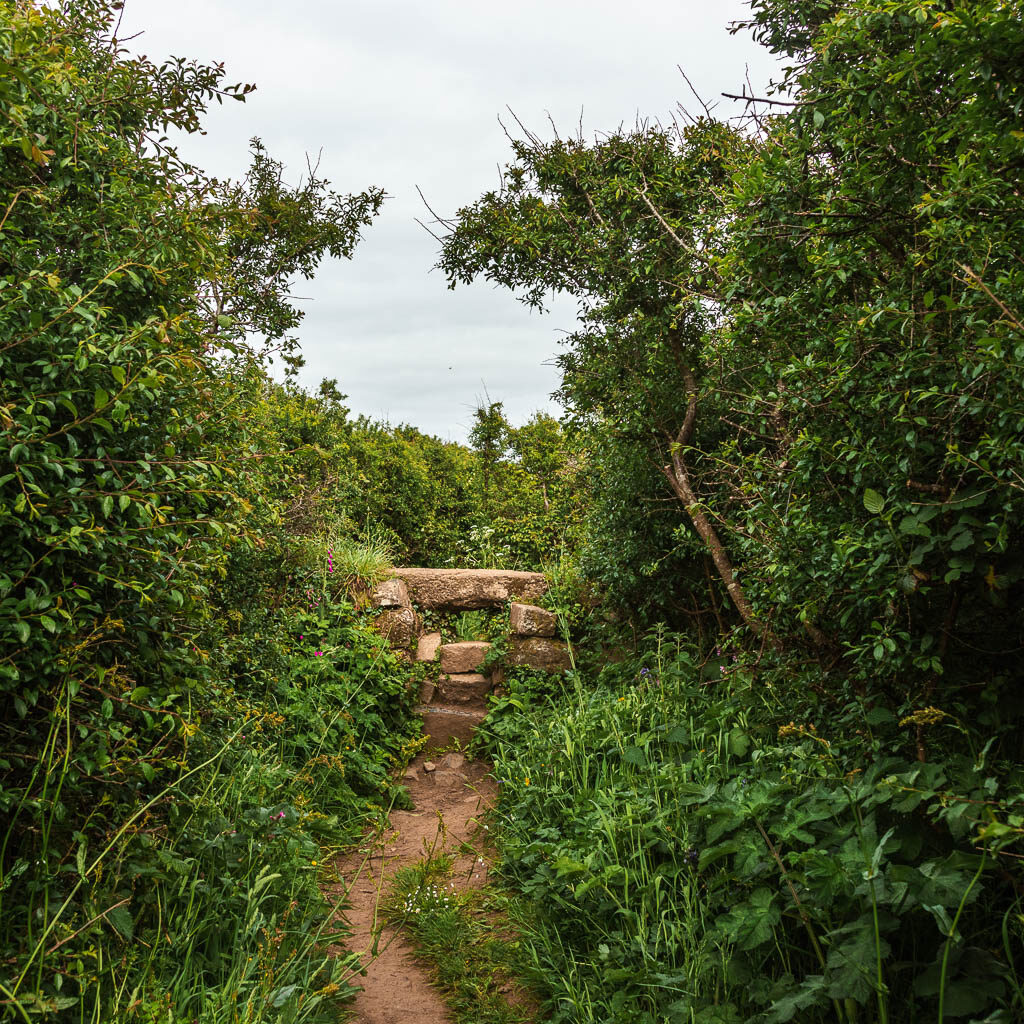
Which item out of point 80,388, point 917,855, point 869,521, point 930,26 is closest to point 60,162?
point 80,388

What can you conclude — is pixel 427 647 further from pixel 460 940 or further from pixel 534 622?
pixel 460 940

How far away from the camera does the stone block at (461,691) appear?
6.86m

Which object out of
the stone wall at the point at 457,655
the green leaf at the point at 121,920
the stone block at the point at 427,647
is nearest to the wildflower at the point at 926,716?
the green leaf at the point at 121,920

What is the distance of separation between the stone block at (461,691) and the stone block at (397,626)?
0.56 m

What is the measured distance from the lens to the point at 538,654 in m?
6.90

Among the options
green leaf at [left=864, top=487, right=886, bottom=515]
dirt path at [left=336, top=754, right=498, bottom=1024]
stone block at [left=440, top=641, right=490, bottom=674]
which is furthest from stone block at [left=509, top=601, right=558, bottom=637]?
green leaf at [left=864, top=487, right=886, bottom=515]

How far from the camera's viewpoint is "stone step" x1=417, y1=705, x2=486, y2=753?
6.48m

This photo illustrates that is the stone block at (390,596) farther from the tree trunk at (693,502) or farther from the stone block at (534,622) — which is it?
the tree trunk at (693,502)

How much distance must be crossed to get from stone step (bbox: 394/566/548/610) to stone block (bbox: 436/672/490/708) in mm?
1204

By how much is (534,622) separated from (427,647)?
1118 millimetres

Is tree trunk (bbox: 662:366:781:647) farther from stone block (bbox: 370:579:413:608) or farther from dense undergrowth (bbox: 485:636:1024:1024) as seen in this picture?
stone block (bbox: 370:579:413:608)

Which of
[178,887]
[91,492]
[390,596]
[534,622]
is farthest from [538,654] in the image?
[91,492]

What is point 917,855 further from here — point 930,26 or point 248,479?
point 248,479

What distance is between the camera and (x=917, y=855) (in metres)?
2.42
